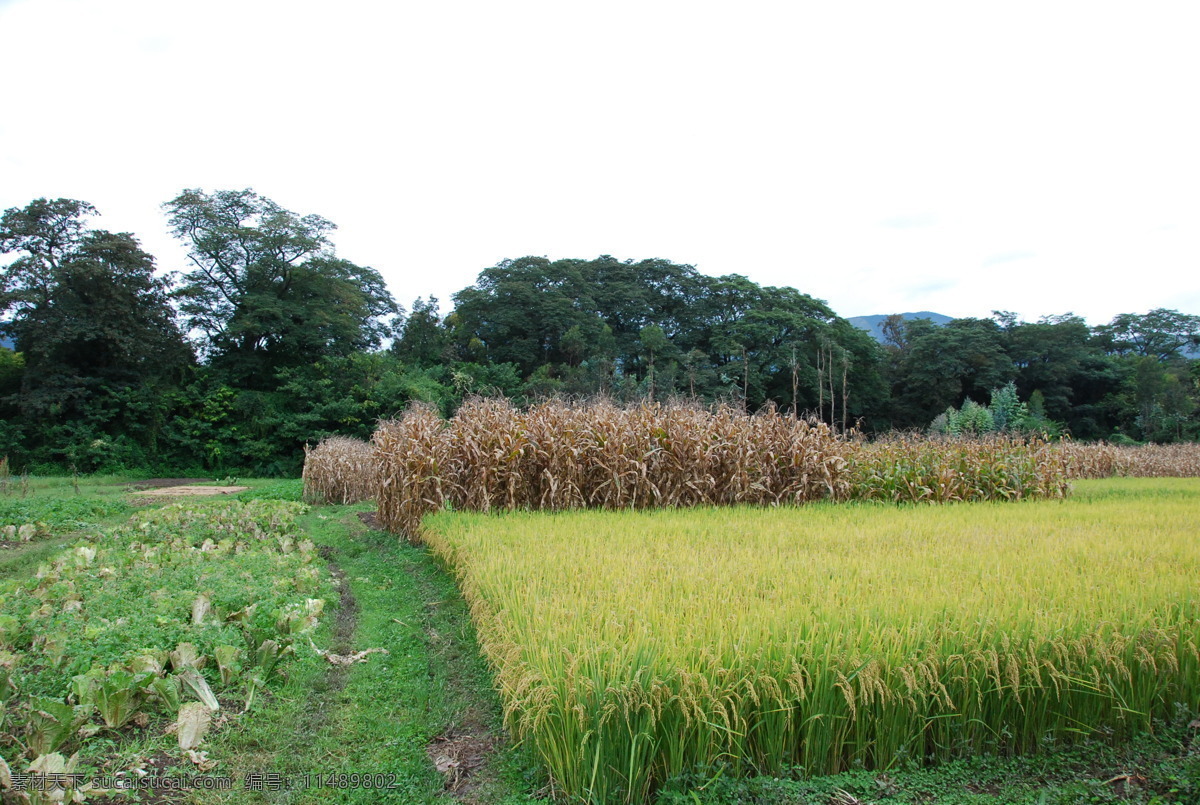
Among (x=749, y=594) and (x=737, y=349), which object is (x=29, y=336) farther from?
(x=737, y=349)

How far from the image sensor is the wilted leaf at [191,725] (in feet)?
10.4

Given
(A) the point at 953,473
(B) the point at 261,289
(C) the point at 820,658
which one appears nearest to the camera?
(C) the point at 820,658

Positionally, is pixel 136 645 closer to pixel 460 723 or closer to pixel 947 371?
pixel 460 723

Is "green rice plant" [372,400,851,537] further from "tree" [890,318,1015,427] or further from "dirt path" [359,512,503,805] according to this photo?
"tree" [890,318,1015,427]

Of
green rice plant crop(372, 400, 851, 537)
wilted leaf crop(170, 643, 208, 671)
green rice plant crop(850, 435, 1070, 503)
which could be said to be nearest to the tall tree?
green rice plant crop(850, 435, 1070, 503)

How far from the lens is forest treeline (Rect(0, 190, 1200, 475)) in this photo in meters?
24.6

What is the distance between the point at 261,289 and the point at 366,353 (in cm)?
542

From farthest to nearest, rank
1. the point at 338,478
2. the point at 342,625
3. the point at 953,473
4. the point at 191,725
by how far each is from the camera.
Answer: the point at 338,478 → the point at 953,473 → the point at 342,625 → the point at 191,725

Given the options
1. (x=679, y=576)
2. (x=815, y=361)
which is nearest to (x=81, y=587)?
(x=679, y=576)

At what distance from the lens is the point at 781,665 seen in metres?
2.96

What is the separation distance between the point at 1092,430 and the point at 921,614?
48400 mm

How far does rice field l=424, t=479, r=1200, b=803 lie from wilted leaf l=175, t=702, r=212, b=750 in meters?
1.48

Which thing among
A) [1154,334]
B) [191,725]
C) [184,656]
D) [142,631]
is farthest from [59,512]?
[1154,334]

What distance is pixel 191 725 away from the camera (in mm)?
3207
